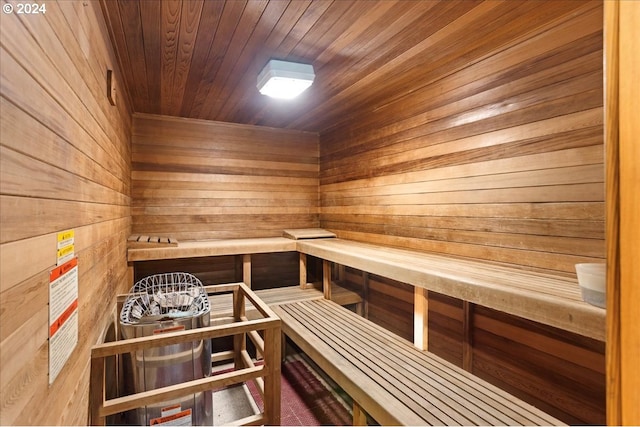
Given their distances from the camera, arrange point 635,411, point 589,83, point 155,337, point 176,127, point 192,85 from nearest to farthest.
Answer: point 635,411, point 155,337, point 589,83, point 192,85, point 176,127

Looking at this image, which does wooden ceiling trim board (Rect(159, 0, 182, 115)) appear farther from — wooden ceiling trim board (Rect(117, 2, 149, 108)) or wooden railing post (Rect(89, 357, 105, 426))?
wooden railing post (Rect(89, 357, 105, 426))

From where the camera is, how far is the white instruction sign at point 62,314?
889mm

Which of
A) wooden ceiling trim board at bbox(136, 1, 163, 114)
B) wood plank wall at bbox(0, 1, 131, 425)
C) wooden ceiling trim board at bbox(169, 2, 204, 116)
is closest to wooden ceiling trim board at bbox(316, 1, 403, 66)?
wooden ceiling trim board at bbox(169, 2, 204, 116)

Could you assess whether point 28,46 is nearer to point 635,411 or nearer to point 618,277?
point 618,277

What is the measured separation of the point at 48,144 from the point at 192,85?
2020 mm

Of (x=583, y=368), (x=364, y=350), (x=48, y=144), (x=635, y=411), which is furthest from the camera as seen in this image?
(x=364, y=350)

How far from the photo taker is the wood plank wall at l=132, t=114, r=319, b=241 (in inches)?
138

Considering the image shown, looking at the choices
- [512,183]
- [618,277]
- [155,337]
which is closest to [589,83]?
[512,183]

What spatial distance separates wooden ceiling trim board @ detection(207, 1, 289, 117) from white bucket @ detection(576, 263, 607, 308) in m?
1.80

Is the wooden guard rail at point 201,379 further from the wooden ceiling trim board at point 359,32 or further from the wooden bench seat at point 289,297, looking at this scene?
the wooden ceiling trim board at point 359,32

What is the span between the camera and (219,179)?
3803mm

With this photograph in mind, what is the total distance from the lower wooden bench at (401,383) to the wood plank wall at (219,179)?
1.86m

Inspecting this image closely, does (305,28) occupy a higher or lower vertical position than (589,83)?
higher

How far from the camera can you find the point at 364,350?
2066mm
